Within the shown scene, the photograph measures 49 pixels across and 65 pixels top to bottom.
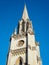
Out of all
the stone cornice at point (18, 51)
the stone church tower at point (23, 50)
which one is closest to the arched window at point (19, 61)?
the stone church tower at point (23, 50)

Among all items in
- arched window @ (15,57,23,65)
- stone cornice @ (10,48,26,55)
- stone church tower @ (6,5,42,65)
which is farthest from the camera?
stone cornice @ (10,48,26,55)

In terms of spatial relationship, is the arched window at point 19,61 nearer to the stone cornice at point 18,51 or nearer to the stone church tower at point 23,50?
the stone church tower at point 23,50

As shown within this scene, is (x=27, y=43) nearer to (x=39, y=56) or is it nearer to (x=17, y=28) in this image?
(x=39, y=56)

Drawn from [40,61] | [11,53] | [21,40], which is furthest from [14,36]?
[40,61]

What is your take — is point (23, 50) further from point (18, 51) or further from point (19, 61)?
point (19, 61)

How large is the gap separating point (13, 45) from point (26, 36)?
10.5ft

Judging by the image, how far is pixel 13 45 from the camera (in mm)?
35281

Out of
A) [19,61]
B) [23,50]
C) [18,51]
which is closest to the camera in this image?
[19,61]

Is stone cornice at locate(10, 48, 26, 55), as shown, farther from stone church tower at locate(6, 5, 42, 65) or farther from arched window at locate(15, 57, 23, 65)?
arched window at locate(15, 57, 23, 65)

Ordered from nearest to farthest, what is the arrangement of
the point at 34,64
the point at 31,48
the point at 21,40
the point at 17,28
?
the point at 34,64 → the point at 31,48 → the point at 21,40 → the point at 17,28

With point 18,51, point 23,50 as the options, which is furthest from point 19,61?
A: point 23,50

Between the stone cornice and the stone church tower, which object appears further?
the stone cornice

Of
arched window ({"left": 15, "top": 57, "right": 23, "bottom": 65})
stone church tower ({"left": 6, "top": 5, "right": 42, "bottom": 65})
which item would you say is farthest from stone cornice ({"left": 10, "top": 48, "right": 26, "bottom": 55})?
arched window ({"left": 15, "top": 57, "right": 23, "bottom": 65})

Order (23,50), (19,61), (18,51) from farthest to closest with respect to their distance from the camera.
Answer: (18,51)
(23,50)
(19,61)
